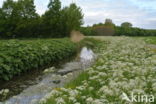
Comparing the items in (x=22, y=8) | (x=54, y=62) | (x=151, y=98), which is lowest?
(x=54, y=62)

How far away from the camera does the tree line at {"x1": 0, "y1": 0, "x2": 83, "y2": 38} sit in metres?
38.3

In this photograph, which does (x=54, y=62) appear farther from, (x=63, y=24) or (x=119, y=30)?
(x=119, y=30)

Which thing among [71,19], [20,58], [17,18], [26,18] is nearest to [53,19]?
[71,19]

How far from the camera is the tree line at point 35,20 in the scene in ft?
126

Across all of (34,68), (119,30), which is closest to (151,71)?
(34,68)

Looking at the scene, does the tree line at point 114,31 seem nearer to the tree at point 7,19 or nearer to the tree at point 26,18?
the tree at point 26,18

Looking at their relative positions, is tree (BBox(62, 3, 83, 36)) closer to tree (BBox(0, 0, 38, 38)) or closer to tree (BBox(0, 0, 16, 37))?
tree (BBox(0, 0, 38, 38))

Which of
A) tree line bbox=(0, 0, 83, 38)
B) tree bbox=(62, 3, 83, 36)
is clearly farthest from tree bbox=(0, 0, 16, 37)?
tree bbox=(62, 3, 83, 36)

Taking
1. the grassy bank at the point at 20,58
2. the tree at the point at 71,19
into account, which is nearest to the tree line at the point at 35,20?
the tree at the point at 71,19

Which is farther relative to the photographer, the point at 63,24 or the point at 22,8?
the point at 22,8

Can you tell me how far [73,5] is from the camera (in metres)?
40.0

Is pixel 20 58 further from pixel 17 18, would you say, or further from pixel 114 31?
pixel 114 31

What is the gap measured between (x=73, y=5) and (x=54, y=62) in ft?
87.0

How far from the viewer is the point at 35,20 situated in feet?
144
